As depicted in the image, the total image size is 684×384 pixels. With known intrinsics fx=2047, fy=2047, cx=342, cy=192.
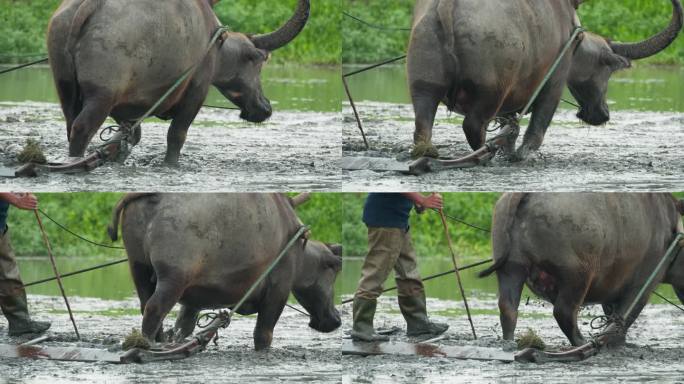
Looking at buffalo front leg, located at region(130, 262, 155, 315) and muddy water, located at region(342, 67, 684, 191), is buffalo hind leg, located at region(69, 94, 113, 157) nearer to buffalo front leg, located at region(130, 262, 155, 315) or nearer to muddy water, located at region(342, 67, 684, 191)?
buffalo front leg, located at region(130, 262, 155, 315)

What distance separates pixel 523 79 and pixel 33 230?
319 inches

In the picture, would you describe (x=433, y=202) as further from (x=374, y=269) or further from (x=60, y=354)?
(x=60, y=354)

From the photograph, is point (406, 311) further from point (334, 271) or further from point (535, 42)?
point (535, 42)

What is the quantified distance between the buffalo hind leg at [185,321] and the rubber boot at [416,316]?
1656mm

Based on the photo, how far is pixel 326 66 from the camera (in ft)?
77.9

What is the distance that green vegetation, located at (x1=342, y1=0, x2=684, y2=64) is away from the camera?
19734mm

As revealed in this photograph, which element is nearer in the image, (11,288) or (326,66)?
(11,288)

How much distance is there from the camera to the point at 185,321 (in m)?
16.3

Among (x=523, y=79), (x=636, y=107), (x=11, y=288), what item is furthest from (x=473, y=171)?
(x=636, y=107)

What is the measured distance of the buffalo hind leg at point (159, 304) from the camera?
15156mm

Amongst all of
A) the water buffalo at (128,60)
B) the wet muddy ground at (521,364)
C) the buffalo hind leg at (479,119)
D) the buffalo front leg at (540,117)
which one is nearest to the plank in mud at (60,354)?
the water buffalo at (128,60)

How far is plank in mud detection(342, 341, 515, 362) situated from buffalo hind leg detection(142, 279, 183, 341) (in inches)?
57.6

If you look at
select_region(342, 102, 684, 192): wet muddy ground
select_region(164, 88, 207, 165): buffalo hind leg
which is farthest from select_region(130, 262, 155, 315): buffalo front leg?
select_region(342, 102, 684, 192): wet muddy ground

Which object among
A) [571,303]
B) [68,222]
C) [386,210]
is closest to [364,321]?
[386,210]
